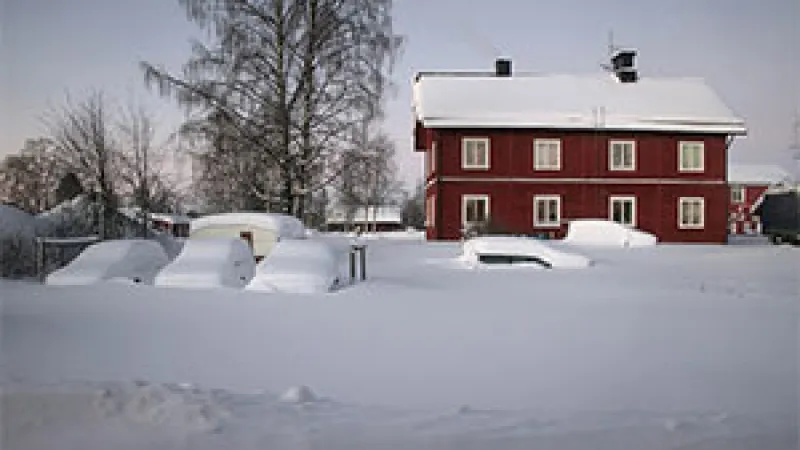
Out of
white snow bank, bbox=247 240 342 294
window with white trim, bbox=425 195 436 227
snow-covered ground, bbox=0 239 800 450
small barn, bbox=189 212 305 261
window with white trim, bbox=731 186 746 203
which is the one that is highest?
window with white trim, bbox=731 186 746 203

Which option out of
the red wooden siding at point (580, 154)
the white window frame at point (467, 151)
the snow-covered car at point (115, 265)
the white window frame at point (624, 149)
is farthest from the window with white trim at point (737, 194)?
the snow-covered car at point (115, 265)

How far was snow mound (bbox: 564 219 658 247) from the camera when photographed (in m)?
22.4

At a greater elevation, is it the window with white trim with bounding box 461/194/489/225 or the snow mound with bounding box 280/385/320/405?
the window with white trim with bounding box 461/194/489/225

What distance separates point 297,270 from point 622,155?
2142 centimetres

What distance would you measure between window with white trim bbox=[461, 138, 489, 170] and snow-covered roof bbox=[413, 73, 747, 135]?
2.36 feet

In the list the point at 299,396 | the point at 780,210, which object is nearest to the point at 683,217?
the point at 780,210

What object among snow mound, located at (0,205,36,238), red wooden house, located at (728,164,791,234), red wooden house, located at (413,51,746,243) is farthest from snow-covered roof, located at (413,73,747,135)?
red wooden house, located at (728,164,791,234)

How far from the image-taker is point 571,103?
29.7m

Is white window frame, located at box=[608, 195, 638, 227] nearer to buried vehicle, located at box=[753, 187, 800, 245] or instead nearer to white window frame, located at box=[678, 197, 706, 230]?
white window frame, located at box=[678, 197, 706, 230]

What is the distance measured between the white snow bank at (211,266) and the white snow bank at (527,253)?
5.79m

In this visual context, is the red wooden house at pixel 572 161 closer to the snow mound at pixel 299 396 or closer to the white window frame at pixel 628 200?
the white window frame at pixel 628 200

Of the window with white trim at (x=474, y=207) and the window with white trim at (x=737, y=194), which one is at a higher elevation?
the window with white trim at (x=737, y=194)

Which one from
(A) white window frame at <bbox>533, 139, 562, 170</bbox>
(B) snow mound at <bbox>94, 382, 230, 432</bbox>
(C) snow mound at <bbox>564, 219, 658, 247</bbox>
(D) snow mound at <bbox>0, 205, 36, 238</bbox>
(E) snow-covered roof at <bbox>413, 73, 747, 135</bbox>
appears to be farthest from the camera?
(A) white window frame at <bbox>533, 139, 562, 170</bbox>

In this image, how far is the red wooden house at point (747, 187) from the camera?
2520 inches
